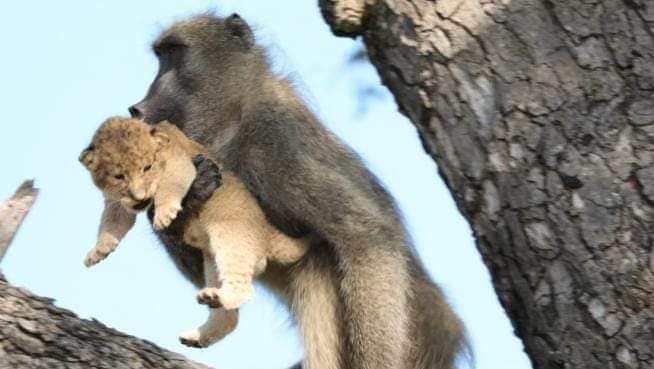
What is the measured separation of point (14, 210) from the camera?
238 inches

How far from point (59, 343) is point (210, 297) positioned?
0.90 metres

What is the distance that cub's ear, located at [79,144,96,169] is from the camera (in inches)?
224

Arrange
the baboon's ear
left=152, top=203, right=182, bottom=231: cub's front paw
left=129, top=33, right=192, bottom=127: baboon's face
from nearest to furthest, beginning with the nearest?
left=152, top=203, right=182, bottom=231: cub's front paw
left=129, top=33, right=192, bottom=127: baboon's face
the baboon's ear

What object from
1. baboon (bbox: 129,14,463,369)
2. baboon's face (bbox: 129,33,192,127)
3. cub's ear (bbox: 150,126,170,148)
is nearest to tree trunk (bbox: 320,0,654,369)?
cub's ear (bbox: 150,126,170,148)

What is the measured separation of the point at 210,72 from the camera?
23.9ft

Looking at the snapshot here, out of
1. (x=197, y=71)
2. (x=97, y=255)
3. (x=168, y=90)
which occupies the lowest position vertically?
(x=97, y=255)

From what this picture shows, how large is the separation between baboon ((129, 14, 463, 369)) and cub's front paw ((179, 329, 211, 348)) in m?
0.74

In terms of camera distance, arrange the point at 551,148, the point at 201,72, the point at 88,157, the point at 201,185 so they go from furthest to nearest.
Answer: the point at 201,72, the point at 201,185, the point at 88,157, the point at 551,148

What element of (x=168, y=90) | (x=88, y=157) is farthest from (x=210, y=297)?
(x=168, y=90)

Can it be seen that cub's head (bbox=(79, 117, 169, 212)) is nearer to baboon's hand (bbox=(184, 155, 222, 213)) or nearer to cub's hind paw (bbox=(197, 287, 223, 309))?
baboon's hand (bbox=(184, 155, 222, 213))

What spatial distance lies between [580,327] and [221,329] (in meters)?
2.84

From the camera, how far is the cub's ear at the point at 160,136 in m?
5.80

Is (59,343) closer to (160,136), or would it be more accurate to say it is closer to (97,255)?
(97,255)

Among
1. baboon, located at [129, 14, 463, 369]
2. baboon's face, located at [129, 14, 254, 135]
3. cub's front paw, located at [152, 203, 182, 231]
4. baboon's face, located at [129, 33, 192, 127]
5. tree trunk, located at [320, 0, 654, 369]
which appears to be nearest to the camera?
tree trunk, located at [320, 0, 654, 369]
